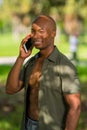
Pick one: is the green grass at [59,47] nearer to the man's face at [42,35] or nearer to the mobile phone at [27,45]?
the mobile phone at [27,45]

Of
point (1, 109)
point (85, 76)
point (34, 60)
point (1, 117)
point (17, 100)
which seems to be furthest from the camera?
point (85, 76)

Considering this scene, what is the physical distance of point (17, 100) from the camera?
12727 mm

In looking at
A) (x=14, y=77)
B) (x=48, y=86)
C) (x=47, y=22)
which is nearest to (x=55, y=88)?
(x=48, y=86)

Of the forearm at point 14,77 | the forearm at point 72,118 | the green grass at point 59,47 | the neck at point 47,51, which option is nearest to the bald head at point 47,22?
the neck at point 47,51

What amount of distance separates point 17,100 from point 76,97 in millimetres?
8846

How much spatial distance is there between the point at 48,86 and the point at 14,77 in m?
0.39

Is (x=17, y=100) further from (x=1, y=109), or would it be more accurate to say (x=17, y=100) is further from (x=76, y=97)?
(x=76, y=97)

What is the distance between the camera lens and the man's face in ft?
13.3

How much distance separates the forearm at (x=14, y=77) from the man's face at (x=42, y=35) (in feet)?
0.77

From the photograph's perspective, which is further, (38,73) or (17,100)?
(17,100)

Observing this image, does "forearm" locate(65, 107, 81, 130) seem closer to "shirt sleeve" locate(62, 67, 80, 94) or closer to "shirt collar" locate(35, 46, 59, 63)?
"shirt sleeve" locate(62, 67, 80, 94)

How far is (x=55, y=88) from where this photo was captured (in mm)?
3998

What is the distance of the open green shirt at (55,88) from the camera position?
396 cm

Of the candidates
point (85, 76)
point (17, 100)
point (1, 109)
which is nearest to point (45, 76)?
point (1, 109)
